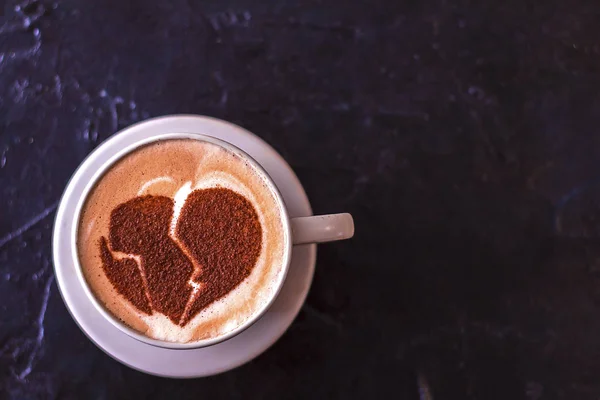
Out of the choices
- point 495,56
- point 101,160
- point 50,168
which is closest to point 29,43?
point 50,168

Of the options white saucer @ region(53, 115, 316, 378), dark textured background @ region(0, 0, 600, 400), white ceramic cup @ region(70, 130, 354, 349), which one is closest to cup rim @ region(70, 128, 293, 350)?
white ceramic cup @ region(70, 130, 354, 349)

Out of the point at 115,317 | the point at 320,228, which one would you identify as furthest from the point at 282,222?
the point at 115,317

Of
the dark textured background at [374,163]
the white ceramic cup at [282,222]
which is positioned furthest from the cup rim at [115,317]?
the dark textured background at [374,163]

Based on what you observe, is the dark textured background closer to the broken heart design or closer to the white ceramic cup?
the white ceramic cup

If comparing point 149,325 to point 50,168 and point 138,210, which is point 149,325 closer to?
point 138,210

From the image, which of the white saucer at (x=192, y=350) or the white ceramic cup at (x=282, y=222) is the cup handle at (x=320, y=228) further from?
the white saucer at (x=192, y=350)

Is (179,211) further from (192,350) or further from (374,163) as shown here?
(374,163)

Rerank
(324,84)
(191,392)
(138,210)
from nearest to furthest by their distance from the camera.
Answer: (138,210)
(191,392)
(324,84)
